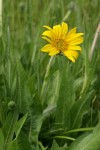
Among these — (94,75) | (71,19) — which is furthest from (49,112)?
(71,19)

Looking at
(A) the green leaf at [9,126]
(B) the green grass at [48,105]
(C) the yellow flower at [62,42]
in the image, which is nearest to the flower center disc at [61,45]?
(C) the yellow flower at [62,42]

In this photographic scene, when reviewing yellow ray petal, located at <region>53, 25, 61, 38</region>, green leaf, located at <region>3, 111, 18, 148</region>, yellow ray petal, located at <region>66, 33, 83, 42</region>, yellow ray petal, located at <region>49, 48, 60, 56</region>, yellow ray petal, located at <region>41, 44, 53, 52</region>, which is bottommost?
green leaf, located at <region>3, 111, 18, 148</region>

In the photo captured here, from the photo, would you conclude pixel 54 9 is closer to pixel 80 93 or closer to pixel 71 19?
pixel 71 19

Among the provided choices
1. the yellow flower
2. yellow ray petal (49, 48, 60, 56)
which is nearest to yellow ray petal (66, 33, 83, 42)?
the yellow flower

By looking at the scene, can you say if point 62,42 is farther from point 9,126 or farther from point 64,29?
point 9,126

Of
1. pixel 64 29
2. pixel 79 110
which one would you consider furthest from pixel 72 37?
pixel 79 110

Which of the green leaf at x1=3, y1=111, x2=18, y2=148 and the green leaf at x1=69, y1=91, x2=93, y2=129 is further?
the green leaf at x1=69, y1=91, x2=93, y2=129

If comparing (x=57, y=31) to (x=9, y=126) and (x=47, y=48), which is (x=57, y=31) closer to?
(x=47, y=48)

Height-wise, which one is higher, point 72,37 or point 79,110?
point 72,37

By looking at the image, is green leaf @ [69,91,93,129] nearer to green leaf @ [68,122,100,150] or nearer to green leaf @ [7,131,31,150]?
green leaf @ [68,122,100,150]

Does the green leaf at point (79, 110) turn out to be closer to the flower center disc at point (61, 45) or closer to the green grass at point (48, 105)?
the green grass at point (48, 105)

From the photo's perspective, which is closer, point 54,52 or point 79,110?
point 54,52
